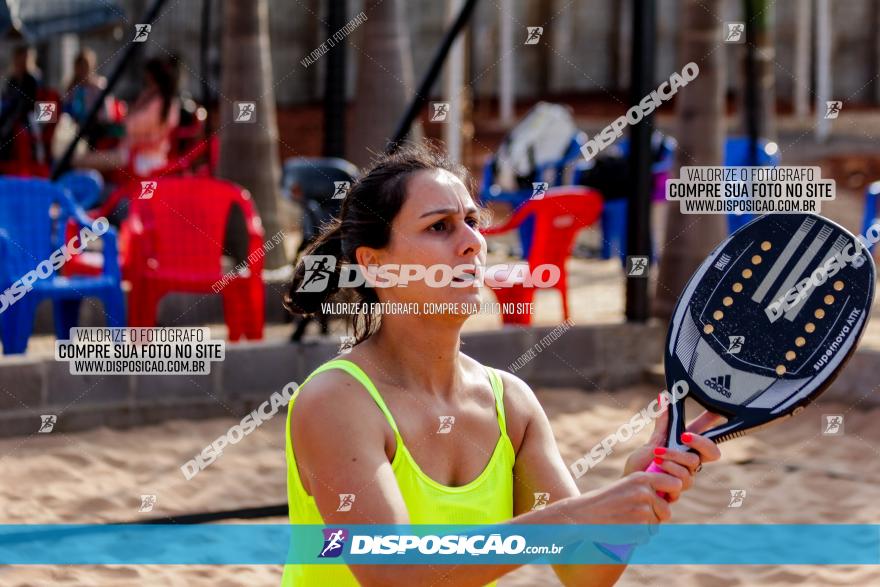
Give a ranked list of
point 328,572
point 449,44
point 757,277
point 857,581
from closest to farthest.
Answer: point 757,277 < point 328,572 < point 857,581 < point 449,44

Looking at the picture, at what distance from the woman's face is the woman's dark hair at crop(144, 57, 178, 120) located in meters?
8.06

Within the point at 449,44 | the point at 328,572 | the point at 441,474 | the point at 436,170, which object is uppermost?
the point at 449,44

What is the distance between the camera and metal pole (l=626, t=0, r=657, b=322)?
723 cm

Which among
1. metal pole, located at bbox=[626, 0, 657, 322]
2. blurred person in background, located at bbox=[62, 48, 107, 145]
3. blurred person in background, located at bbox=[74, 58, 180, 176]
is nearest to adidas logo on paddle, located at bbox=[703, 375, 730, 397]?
metal pole, located at bbox=[626, 0, 657, 322]

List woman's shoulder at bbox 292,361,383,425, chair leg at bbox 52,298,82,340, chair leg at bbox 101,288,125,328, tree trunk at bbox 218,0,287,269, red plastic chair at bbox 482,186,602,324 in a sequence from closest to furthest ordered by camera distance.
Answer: woman's shoulder at bbox 292,361,383,425 → chair leg at bbox 101,288,125,328 → chair leg at bbox 52,298,82,340 → red plastic chair at bbox 482,186,602,324 → tree trunk at bbox 218,0,287,269

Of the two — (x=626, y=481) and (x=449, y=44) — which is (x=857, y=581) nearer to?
(x=626, y=481)

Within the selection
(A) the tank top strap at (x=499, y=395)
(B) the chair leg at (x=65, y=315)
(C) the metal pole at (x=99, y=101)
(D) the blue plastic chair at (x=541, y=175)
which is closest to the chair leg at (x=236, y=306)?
(B) the chair leg at (x=65, y=315)

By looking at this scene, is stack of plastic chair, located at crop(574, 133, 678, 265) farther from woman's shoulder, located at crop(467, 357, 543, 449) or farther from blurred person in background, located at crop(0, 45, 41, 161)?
woman's shoulder, located at crop(467, 357, 543, 449)

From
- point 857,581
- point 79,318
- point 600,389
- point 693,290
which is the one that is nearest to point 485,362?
point 600,389

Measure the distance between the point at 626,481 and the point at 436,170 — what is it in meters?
0.77

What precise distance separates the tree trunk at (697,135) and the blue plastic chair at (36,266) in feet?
9.82

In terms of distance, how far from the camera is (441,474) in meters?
2.29

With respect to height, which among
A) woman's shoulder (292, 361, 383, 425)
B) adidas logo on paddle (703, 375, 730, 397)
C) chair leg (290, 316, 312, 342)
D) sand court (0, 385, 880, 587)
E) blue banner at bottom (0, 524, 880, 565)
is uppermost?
adidas logo on paddle (703, 375, 730, 397)

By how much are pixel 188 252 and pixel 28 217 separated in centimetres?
82
